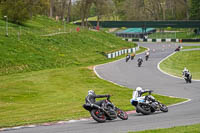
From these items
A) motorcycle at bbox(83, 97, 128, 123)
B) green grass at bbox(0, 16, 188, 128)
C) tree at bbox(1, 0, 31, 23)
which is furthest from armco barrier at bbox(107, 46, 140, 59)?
motorcycle at bbox(83, 97, 128, 123)

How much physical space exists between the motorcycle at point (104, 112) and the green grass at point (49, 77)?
218 centimetres

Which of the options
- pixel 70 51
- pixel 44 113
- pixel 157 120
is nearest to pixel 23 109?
pixel 44 113

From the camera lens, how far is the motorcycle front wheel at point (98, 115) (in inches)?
706

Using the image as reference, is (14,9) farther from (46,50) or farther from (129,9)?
(129,9)

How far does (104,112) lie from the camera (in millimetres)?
18125

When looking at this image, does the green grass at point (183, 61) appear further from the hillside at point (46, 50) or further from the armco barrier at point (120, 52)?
the hillside at point (46, 50)

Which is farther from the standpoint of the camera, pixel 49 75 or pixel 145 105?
pixel 49 75

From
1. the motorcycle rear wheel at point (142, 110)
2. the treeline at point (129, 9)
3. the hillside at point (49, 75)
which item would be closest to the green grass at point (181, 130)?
the motorcycle rear wheel at point (142, 110)

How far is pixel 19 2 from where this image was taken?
77688 mm

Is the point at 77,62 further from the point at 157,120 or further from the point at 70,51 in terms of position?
the point at 157,120

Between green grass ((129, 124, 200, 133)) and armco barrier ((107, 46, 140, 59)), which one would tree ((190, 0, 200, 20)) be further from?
green grass ((129, 124, 200, 133))

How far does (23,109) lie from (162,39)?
310 ft

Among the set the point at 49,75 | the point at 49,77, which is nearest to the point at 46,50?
the point at 49,75

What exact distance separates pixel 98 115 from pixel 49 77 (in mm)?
26173
